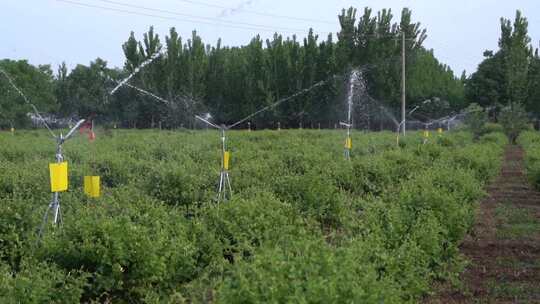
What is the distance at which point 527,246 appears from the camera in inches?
391

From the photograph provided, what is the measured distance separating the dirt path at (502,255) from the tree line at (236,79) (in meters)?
26.9

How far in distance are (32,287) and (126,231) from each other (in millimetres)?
1247

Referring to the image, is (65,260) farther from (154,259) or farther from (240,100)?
(240,100)

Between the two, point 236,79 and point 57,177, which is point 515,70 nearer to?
point 236,79

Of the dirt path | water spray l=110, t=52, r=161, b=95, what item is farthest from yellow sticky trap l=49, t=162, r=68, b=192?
water spray l=110, t=52, r=161, b=95

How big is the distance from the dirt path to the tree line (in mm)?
26878

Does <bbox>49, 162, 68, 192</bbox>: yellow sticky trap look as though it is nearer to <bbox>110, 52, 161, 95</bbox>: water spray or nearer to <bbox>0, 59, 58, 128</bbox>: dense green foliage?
<bbox>0, 59, 58, 128</bbox>: dense green foliage

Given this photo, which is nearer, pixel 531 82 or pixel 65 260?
pixel 65 260

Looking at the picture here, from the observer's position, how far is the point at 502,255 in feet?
30.6

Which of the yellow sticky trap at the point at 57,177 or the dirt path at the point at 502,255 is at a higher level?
the yellow sticky trap at the point at 57,177

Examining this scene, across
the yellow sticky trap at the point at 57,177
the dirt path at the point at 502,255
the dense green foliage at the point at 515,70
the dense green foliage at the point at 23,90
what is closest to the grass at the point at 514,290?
the dirt path at the point at 502,255

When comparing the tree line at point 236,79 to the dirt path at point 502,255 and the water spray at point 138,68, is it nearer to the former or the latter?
the water spray at point 138,68

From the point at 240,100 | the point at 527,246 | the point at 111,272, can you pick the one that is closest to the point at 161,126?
the point at 240,100

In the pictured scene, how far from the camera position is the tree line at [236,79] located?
39625mm
